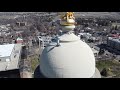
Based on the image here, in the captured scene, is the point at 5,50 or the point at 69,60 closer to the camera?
the point at 69,60

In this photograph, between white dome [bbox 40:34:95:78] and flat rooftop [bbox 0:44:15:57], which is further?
flat rooftop [bbox 0:44:15:57]

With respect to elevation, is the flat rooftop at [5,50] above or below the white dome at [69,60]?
below

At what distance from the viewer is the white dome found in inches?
99.0

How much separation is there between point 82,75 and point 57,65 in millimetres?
256

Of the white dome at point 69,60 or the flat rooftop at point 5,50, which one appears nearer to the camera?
the white dome at point 69,60

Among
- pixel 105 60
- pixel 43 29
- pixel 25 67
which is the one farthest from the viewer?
pixel 43 29

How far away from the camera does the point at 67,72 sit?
99.8 inches

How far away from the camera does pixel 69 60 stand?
2504mm

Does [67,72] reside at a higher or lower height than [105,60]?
higher

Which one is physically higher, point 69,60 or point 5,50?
point 69,60

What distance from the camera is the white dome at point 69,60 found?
99.0 inches

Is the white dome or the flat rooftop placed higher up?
the white dome
